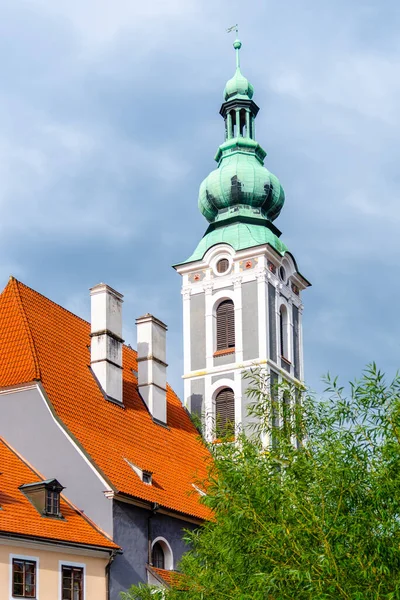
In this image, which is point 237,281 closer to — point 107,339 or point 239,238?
point 239,238

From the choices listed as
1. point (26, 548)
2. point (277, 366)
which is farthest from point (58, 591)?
point (277, 366)

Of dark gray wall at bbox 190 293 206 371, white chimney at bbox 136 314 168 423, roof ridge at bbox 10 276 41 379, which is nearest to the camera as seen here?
roof ridge at bbox 10 276 41 379

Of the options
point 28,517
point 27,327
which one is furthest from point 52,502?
point 27,327

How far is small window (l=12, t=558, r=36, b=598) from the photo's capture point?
2191 centimetres

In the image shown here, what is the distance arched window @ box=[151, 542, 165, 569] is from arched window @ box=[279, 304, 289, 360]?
1155 cm

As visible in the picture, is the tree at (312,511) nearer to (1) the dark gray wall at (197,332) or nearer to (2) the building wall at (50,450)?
(2) the building wall at (50,450)

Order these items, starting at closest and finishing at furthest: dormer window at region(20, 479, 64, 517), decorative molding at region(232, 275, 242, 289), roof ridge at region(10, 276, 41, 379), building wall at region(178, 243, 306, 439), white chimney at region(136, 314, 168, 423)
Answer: dormer window at region(20, 479, 64, 517) → roof ridge at region(10, 276, 41, 379) → white chimney at region(136, 314, 168, 423) → building wall at region(178, 243, 306, 439) → decorative molding at region(232, 275, 242, 289)

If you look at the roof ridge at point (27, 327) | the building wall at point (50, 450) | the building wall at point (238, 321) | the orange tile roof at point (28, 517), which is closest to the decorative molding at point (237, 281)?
the building wall at point (238, 321)

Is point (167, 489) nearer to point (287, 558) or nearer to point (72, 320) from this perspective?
point (72, 320)

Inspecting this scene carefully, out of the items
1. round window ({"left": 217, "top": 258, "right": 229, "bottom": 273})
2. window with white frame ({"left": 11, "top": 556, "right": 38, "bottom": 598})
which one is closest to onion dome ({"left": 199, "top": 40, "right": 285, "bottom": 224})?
round window ({"left": 217, "top": 258, "right": 229, "bottom": 273})

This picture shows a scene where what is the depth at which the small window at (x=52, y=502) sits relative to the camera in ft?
77.7

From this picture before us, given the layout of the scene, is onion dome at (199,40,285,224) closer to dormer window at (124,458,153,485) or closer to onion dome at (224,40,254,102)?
onion dome at (224,40,254,102)

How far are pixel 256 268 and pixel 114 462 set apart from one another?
11.8 meters

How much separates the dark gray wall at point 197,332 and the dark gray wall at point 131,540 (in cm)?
1059
